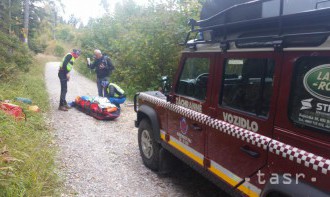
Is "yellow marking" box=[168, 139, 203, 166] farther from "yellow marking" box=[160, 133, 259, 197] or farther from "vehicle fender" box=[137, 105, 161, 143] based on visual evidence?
"vehicle fender" box=[137, 105, 161, 143]

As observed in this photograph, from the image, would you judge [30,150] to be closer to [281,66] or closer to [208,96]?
[208,96]

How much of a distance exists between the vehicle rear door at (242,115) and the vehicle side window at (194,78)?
257 mm

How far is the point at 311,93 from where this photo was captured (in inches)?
83.5

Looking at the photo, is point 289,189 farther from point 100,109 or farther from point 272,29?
point 100,109

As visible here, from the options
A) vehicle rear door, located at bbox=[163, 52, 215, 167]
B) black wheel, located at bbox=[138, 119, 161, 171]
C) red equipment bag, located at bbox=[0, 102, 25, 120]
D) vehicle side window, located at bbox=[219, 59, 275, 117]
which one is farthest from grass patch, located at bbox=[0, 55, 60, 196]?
vehicle side window, located at bbox=[219, 59, 275, 117]

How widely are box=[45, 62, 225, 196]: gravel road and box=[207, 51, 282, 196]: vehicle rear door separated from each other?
1.37m

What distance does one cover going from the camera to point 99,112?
776cm

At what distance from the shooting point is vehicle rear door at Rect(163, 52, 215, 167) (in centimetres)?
333

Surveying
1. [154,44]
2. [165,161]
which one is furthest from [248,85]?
[154,44]

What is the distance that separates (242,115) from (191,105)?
35.7 inches

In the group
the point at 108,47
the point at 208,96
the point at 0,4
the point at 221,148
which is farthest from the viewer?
the point at 108,47

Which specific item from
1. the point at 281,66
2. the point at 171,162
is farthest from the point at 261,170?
the point at 171,162

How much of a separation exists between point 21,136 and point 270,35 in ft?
14.6

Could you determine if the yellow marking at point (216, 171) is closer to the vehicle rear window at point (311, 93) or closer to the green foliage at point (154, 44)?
the vehicle rear window at point (311, 93)
